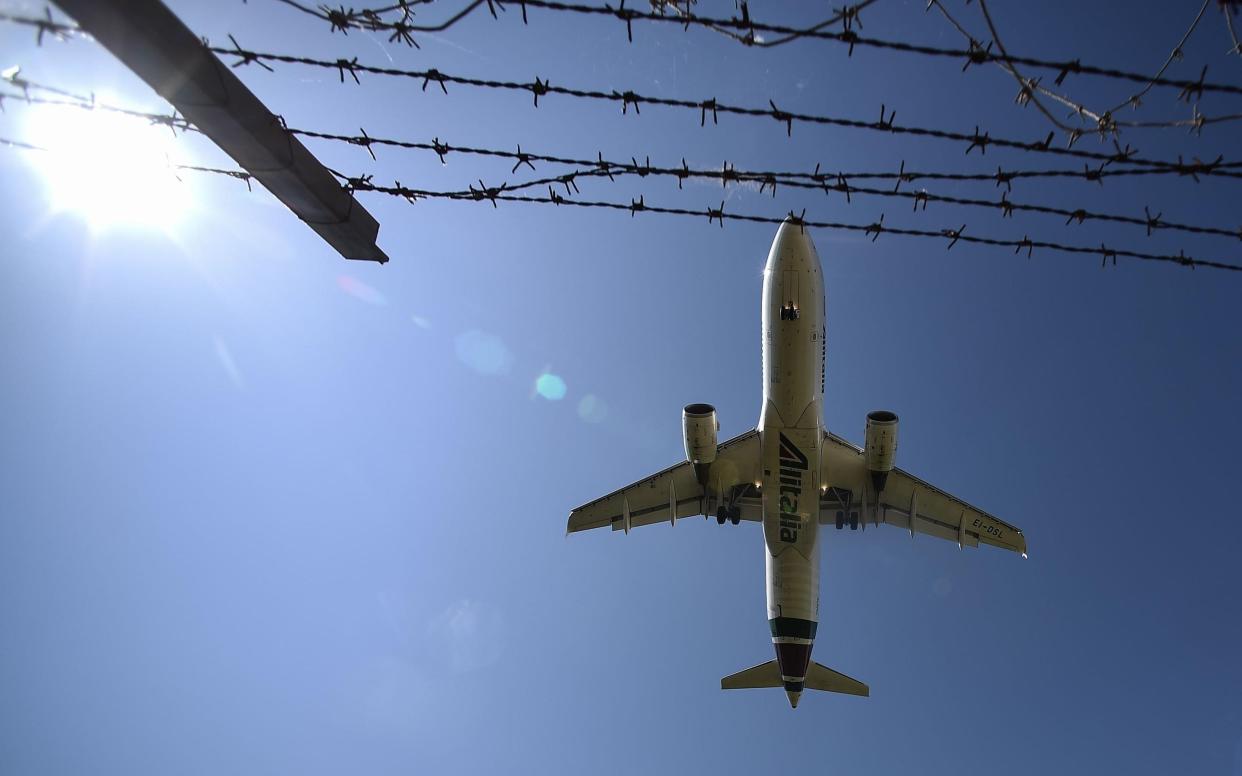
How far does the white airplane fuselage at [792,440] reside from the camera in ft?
59.9

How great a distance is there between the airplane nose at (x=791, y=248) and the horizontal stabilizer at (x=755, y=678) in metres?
14.6

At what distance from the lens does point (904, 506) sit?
2203cm

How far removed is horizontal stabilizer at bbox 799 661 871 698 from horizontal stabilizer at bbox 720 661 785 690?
1250 millimetres

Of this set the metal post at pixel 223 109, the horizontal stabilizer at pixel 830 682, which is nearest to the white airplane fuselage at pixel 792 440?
the horizontal stabilizer at pixel 830 682

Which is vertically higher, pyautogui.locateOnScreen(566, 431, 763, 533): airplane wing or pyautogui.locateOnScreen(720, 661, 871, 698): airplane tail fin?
pyautogui.locateOnScreen(566, 431, 763, 533): airplane wing

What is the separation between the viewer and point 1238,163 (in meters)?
5.52

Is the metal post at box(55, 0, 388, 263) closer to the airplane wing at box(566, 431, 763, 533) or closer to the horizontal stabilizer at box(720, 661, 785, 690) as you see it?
the airplane wing at box(566, 431, 763, 533)

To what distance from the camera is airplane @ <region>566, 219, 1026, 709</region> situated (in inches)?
730

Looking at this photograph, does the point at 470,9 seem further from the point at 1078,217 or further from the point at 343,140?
the point at 1078,217

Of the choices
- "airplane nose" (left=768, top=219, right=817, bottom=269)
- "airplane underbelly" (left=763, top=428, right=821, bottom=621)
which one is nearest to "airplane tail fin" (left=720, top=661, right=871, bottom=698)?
"airplane underbelly" (left=763, top=428, right=821, bottom=621)

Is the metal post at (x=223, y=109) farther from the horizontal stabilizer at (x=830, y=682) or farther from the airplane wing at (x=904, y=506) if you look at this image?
the horizontal stabilizer at (x=830, y=682)

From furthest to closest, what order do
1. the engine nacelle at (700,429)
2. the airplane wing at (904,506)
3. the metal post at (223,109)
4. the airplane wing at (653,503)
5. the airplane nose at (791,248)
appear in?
1. the airplane wing at (653,503)
2. the airplane wing at (904,506)
3. the engine nacelle at (700,429)
4. the airplane nose at (791,248)
5. the metal post at (223,109)

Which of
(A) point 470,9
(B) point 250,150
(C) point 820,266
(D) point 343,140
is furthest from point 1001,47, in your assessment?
(C) point 820,266

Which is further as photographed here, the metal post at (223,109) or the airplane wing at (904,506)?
the airplane wing at (904,506)
